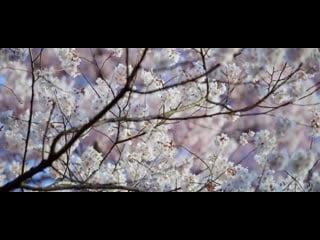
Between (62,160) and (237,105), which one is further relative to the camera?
(237,105)

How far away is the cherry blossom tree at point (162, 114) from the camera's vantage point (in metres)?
2.33

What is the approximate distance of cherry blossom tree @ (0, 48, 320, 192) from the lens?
233 cm

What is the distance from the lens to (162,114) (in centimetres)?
230

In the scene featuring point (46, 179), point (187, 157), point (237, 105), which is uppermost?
point (237, 105)

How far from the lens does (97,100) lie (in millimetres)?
2428
